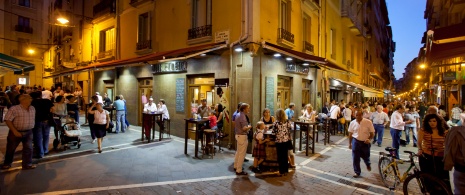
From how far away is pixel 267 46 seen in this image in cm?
894

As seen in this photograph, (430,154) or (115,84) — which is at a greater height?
(115,84)

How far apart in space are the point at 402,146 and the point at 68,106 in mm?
13649

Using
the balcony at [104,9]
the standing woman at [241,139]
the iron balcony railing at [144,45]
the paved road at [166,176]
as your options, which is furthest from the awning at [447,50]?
the balcony at [104,9]

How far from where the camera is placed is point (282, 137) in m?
6.47

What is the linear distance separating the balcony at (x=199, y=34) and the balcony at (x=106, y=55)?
698 centimetres

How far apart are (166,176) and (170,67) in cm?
652

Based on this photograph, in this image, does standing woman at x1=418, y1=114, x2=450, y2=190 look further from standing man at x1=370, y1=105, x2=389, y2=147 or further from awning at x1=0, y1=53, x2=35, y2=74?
awning at x1=0, y1=53, x2=35, y2=74

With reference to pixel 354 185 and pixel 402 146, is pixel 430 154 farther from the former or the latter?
pixel 402 146

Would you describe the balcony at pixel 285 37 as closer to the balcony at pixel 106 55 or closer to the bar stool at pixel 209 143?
the bar stool at pixel 209 143

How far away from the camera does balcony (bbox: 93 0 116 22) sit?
52.2 ft

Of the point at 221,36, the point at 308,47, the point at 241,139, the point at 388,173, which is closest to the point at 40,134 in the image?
the point at 241,139

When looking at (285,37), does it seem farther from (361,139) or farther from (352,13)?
(352,13)

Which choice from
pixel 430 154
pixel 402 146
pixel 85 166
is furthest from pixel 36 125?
pixel 402 146

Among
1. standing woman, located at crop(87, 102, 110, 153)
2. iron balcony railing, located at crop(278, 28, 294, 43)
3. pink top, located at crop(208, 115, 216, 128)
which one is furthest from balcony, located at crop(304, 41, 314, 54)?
standing woman, located at crop(87, 102, 110, 153)
